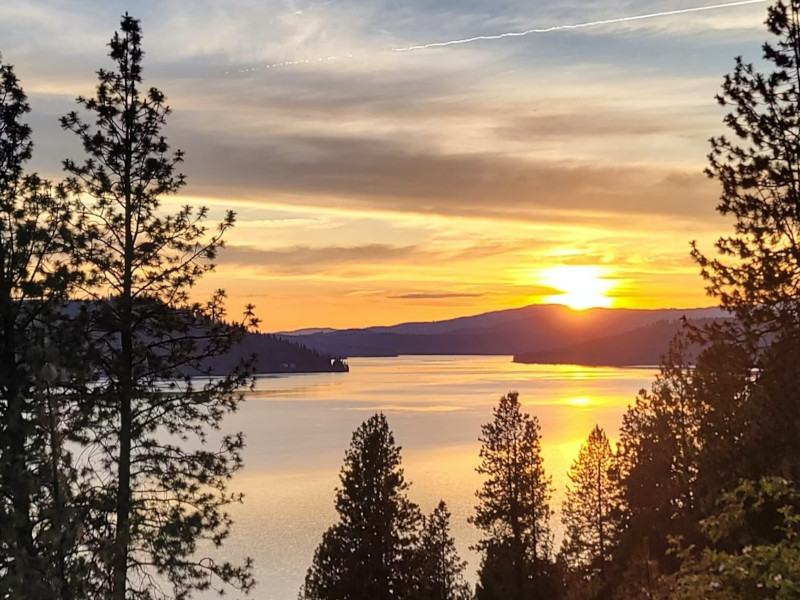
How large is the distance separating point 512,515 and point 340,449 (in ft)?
202

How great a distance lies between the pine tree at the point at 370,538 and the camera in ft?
74.5

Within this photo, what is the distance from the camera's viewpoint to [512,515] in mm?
31531

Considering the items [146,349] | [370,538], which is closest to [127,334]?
[146,349]

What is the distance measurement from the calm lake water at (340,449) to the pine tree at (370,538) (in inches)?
232

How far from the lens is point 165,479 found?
12234 mm

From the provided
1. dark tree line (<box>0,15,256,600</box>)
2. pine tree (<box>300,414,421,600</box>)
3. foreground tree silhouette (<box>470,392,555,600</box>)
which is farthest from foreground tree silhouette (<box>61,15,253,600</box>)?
foreground tree silhouette (<box>470,392,555,600</box>)

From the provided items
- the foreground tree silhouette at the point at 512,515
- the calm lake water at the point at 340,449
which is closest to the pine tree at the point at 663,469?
the foreground tree silhouette at the point at 512,515

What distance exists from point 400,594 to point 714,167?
1551 centimetres

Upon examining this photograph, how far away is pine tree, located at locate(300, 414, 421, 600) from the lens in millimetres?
22719

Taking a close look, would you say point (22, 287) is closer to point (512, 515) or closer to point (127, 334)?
point (127, 334)

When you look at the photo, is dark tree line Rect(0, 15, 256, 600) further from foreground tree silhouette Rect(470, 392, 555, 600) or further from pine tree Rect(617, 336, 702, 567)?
foreground tree silhouette Rect(470, 392, 555, 600)

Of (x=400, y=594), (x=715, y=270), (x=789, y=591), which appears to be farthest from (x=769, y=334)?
(x=400, y=594)

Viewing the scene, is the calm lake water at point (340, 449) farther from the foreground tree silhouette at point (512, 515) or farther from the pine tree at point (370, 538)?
the foreground tree silhouette at point (512, 515)

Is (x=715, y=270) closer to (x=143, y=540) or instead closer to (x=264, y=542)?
(x=143, y=540)
